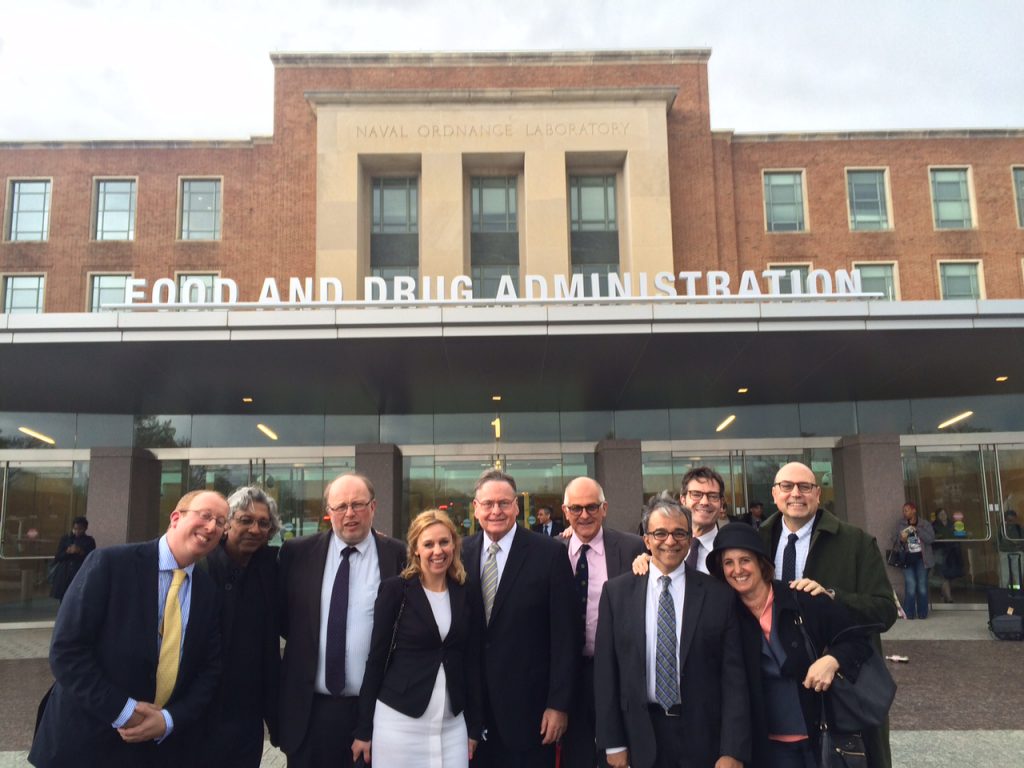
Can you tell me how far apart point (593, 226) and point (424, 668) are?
927 inches

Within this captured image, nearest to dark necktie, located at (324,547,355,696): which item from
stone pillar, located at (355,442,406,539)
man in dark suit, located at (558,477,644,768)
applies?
man in dark suit, located at (558,477,644,768)

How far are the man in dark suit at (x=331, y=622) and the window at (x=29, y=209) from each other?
27.0 metres

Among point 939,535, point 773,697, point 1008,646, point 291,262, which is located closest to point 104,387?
point 291,262

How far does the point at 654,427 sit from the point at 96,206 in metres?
20.5

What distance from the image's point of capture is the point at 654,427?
18234 mm

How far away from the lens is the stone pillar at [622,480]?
17.3m

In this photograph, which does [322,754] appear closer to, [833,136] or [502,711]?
[502,711]

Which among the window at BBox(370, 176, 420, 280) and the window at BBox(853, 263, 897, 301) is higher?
the window at BBox(370, 176, 420, 280)

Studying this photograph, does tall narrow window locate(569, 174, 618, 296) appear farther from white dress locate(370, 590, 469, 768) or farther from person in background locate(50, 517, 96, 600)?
white dress locate(370, 590, 469, 768)

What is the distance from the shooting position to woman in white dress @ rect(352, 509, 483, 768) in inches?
155

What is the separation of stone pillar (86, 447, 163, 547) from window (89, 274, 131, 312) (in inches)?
411

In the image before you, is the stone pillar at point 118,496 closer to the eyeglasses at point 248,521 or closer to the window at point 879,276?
the eyeglasses at point 248,521

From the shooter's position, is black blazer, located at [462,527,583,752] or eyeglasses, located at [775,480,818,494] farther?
eyeglasses, located at [775,480,818,494]

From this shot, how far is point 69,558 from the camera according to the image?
13602 millimetres
